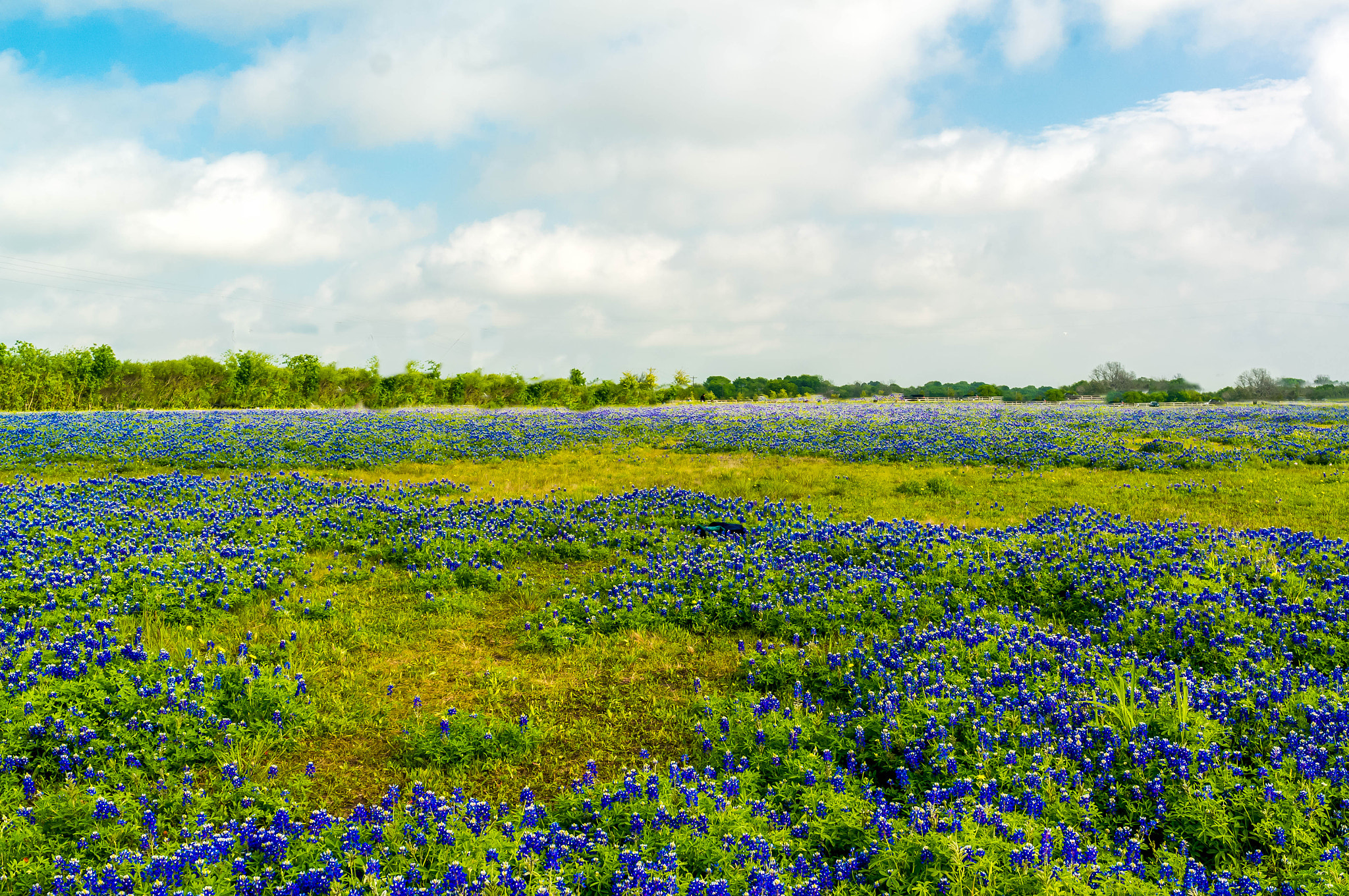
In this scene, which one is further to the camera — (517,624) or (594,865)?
(517,624)

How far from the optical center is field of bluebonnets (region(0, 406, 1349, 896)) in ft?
13.0

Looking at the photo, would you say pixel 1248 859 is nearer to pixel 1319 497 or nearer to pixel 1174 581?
pixel 1174 581

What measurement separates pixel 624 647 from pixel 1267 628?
6677 mm

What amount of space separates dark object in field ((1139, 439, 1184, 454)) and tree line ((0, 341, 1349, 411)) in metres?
48.6

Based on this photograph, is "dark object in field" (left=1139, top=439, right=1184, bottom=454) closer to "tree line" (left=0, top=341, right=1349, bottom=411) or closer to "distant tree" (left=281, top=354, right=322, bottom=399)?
"tree line" (left=0, top=341, right=1349, bottom=411)

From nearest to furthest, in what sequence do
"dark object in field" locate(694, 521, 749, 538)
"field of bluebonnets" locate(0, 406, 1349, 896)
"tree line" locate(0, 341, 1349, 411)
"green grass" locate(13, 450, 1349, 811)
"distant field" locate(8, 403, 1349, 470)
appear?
1. "field of bluebonnets" locate(0, 406, 1349, 896)
2. "green grass" locate(13, 450, 1349, 811)
3. "dark object in field" locate(694, 521, 749, 538)
4. "distant field" locate(8, 403, 1349, 470)
5. "tree line" locate(0, 341, 1349, 411)

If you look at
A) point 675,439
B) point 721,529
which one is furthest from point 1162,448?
point 721,529

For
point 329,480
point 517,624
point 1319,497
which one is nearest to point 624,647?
point 517,624

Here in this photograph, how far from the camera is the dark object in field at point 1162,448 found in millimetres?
21312

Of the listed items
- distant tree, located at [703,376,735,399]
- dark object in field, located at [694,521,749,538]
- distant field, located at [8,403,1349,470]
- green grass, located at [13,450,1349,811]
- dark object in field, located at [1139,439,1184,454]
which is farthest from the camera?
distant tree, located at [703,376,735,399]

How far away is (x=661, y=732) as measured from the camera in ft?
19.2

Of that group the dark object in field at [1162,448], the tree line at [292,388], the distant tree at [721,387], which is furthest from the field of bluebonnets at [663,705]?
the distant tree at [721,387]

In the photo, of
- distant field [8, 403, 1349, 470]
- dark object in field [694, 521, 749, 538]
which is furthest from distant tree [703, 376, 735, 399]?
dark object in field [694, 521, 749, 538]

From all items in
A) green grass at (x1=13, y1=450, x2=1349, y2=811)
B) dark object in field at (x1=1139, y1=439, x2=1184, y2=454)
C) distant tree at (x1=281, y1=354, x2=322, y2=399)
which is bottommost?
green grass at (x1=13, y1=450, x2=1349, y2=811)
